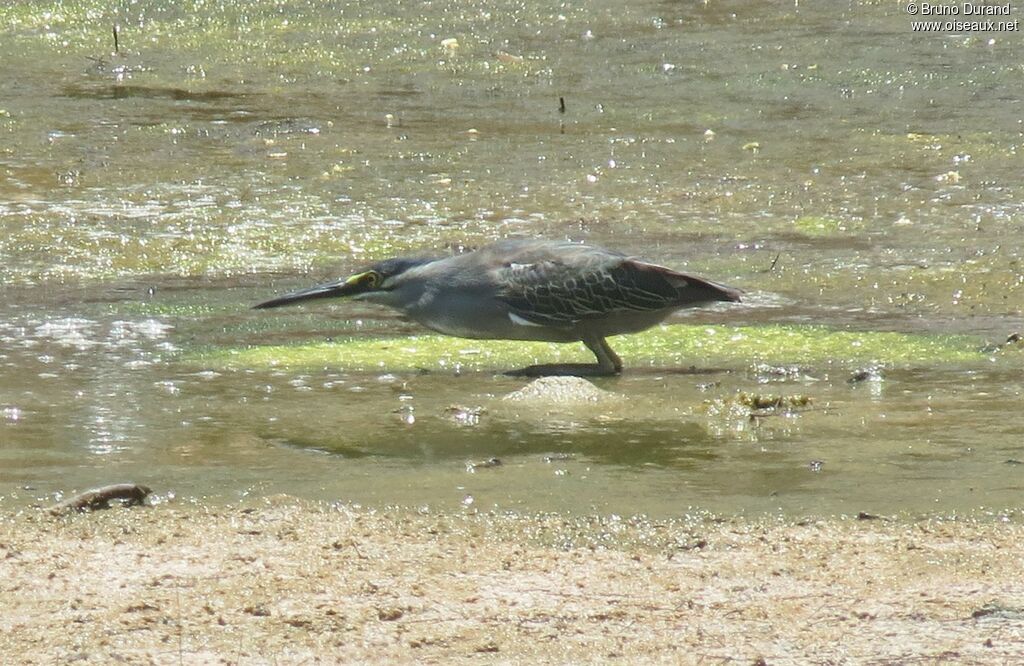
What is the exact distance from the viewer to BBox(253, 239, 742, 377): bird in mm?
7609

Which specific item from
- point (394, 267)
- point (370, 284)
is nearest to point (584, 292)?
point (394, 267)

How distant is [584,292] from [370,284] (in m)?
0.95

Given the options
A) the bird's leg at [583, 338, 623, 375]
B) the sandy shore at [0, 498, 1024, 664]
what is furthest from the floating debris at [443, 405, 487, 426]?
the sandy shore at [0, 498, 1024, 664]

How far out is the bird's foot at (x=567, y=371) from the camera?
7.47 metres

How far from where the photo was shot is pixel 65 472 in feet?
18.1

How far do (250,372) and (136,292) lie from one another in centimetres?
188

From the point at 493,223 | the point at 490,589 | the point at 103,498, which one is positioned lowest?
the point at 490,589

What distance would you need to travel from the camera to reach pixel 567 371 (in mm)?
→ 7496

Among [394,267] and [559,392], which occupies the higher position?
[394,267]

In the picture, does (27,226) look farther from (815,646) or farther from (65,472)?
(815,646)

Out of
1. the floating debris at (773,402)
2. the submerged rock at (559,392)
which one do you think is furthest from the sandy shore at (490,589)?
the submerged rock at (559,392)

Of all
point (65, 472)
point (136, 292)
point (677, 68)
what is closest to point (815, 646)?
point (65, 472)

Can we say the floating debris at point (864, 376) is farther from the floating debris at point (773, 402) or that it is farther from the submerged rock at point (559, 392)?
the submerged rock at point (559, 392)

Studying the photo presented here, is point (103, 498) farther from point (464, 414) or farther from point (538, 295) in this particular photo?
point (538, 295)
